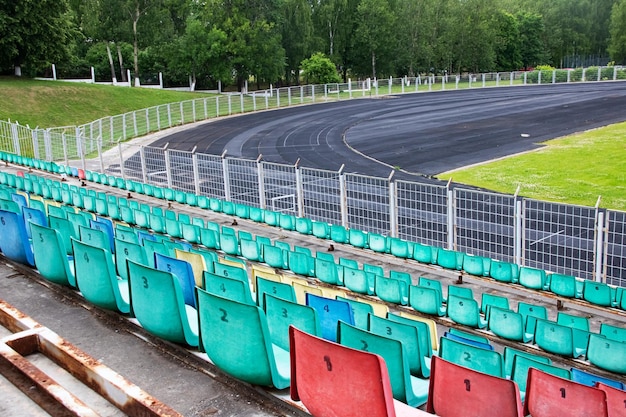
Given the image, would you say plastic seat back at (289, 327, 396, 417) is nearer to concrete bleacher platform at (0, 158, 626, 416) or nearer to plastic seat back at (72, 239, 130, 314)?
concrete bleacher platform at (0, 158, 626, 416)

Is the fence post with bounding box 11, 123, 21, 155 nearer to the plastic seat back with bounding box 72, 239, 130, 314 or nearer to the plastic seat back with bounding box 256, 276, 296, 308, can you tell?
the plastic seat back with bounding box 72, 239, 130, 314

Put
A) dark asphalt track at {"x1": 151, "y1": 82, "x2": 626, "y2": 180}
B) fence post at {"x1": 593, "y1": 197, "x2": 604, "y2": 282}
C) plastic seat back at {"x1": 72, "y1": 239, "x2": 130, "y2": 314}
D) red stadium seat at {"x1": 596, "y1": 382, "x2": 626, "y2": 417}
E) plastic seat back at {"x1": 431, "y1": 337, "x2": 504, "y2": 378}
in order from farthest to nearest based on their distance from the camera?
dark asphalt track at {"x1": 151, "y1": 82, "x2": 626, "y2": 180}, fence post at {"x1": 593, "y1": 197, "x2": 604, "y2": 282}, plastic seat back at {"x1": 72, "y1": 239, "x2": 130, "y2": 314}, plastic seat back at {"x1": 431, "y1": 337, "x2": 504, "y2": 378}, red stadium seat at {"x1": 596, "y1": 382, "x2": 626, "y2": 417}

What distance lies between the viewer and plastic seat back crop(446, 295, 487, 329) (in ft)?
29.6

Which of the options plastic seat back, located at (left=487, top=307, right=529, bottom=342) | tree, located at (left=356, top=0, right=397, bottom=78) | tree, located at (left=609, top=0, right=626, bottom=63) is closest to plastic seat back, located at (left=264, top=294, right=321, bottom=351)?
plastic seat back, located at (left=487, top=307, right=529, bottom=342)

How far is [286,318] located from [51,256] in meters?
3.04

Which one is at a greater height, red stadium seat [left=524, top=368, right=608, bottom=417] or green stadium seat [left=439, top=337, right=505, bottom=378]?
red stadium seat [left=524, top=368, right=608, bottom=417]

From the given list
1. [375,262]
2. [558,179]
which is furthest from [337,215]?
[558,179]

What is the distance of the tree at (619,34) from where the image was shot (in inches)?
3979

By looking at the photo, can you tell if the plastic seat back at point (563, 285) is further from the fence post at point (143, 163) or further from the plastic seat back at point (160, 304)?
the fence post at point (143, 163)

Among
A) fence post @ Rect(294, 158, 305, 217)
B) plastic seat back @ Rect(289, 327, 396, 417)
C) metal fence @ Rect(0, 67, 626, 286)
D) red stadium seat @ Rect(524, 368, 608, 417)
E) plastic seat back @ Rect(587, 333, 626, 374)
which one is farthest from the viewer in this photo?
fence post @ Rect(294, 158, 305, 217)

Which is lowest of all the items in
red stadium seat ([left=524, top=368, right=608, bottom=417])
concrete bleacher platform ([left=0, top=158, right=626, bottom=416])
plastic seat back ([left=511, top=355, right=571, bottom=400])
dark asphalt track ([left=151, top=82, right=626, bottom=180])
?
dark asphalt track ([left=151, top=82, right=626, bottom=180])

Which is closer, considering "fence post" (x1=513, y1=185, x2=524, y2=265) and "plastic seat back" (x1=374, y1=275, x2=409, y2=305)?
"plastic seat back" (x1=374, y1=275, x2=409, y2=305)

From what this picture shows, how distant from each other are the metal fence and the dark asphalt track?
5.38 m

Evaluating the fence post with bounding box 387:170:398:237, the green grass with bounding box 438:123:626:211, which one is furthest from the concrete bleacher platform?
the green grass with bounding box 438:123:626:211
